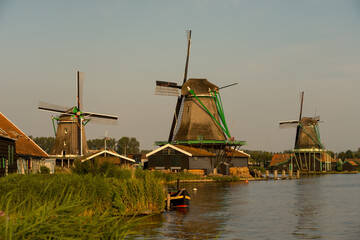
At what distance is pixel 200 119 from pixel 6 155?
124 feet

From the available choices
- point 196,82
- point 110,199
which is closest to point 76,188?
point 110,199

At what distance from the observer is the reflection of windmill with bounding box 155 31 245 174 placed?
64125mm

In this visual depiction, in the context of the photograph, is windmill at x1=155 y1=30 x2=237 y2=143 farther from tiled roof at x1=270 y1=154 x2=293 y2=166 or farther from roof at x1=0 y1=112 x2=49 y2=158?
tiled roof at x1=270 y1=154 x2=293 y2=166

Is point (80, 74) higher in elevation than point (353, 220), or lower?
higher

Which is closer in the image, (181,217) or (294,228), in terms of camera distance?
(294,228)

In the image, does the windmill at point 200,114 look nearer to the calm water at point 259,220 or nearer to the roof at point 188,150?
the roof at point 188,150

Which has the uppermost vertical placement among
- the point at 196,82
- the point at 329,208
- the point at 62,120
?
the point at 196,82

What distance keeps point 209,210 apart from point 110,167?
6434 millimetres

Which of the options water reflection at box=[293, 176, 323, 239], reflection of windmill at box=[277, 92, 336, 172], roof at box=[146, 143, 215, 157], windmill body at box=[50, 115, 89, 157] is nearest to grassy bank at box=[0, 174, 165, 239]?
water reflection at box=[293, 176, 323, 239]

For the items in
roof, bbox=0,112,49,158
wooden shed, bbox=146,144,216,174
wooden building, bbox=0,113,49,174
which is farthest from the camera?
wooden shed, bbox=146,144,216,174

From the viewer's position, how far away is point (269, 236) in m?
19.7

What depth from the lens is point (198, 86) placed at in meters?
64.6

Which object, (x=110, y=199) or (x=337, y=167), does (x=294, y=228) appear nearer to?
(x=110, y=199)

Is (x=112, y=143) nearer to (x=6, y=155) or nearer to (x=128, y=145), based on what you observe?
(x=128, y=145)
